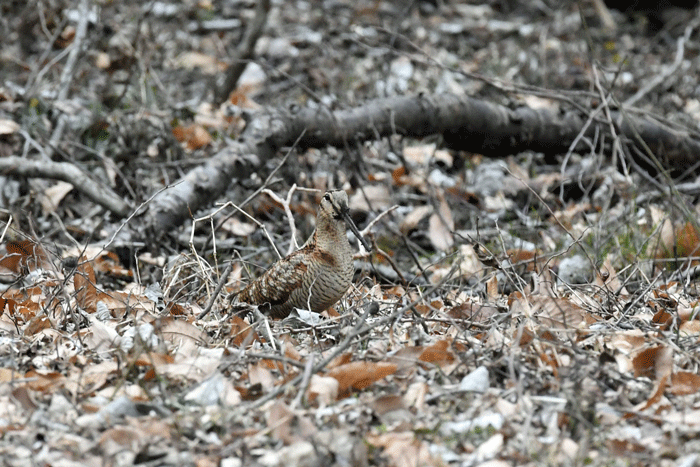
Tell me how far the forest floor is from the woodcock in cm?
17

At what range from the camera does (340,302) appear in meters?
4.30

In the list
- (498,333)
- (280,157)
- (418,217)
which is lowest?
(418,217)

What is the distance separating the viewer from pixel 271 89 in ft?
28.8

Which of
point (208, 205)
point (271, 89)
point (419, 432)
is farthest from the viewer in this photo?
point (271, 89)

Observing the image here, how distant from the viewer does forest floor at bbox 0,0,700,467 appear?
261 centimetres

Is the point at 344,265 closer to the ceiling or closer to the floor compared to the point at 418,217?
closer to the ceiling

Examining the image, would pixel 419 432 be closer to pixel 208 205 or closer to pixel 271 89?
pixel 208 205

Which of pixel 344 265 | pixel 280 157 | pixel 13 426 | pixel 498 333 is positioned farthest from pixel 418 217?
pixel 13 426

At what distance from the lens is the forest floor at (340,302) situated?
261cm

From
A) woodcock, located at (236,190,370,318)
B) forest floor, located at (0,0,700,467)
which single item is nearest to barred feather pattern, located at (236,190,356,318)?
woodcock, located at (236,190,370,318)

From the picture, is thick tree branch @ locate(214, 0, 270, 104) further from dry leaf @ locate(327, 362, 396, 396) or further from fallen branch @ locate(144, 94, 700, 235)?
dry leaf @ locate(327, 362, 396, 396)

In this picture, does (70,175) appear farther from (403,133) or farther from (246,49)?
(246,49)

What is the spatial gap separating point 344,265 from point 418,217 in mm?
2336

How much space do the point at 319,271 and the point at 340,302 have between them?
50cm
